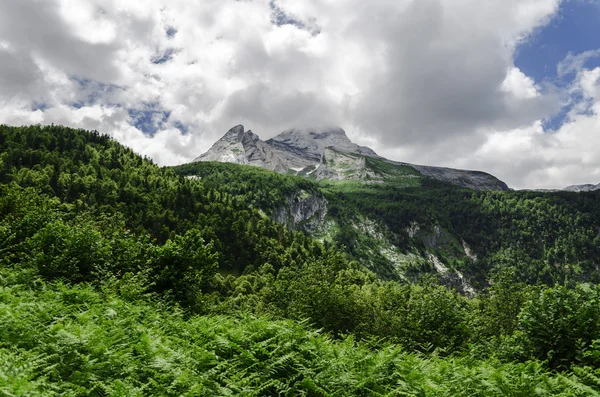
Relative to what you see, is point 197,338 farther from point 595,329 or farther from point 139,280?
point 595,329

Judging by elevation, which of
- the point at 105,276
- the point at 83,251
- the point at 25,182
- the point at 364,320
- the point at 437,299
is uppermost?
the point at 25,182

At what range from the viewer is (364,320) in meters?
36.9

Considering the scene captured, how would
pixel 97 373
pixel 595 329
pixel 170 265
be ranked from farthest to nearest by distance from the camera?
pixel 170 265
pixel 595 329
pixel 97 373

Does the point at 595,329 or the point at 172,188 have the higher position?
the point at 172,188

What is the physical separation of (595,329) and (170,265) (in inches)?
980

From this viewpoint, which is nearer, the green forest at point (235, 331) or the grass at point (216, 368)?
the grass at point (216, 368)

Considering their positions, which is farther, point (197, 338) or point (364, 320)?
point (364, 320)

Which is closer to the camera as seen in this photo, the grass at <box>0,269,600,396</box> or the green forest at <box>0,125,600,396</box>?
the grass at <box>0,269,600,396</box>

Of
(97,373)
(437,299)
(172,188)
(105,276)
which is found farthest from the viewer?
(172,188)

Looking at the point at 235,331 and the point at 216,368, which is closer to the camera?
the point at 216,368

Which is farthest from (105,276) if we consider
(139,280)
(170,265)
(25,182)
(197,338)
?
(25,182)

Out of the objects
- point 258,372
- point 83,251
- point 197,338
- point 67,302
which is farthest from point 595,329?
point 83,251

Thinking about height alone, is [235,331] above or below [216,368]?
above

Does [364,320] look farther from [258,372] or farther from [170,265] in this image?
[258,372]
